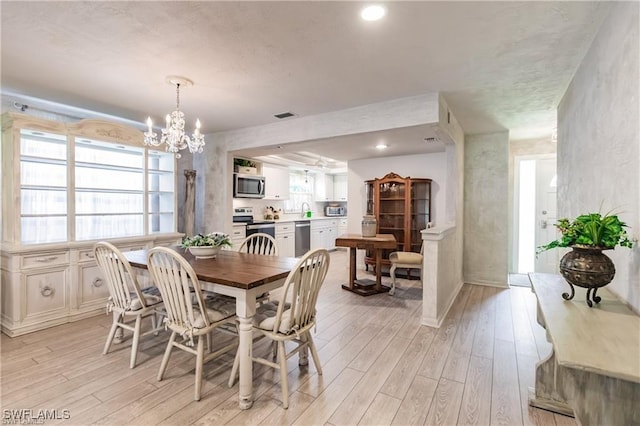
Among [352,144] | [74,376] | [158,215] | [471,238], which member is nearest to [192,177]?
[158,215]

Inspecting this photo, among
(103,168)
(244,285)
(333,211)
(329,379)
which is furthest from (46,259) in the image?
(333,211)

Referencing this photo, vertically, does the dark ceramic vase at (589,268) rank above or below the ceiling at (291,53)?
below

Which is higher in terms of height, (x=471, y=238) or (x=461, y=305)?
(x=471, y=238)

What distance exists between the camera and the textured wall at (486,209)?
15.6ft

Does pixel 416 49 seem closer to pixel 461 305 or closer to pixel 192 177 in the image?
pixel 461 305

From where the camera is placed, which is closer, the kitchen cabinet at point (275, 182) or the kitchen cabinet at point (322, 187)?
the kitchen cabinet at point (275, 182)

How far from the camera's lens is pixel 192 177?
4.81 meters

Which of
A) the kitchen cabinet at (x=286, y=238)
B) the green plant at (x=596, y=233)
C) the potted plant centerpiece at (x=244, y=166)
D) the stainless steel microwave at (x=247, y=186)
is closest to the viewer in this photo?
the green plant at (x=596, y=233)

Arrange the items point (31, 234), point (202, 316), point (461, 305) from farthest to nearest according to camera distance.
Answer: point (461, 305), point (31, 234), point (202, 316)

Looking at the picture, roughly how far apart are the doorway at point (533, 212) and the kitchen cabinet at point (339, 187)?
441 centimetres

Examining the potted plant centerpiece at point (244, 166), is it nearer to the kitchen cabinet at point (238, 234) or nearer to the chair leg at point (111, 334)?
the kitchen cabinet at point (238, 234)


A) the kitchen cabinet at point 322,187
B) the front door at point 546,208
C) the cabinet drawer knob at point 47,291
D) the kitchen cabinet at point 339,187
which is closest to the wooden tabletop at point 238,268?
the cabinet drawer knob at point 47,291

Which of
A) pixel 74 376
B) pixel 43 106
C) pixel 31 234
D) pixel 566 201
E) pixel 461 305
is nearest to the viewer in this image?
pixel 74 376

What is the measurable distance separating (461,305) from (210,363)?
3.04m
